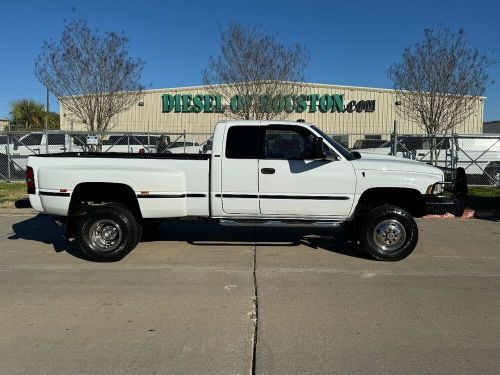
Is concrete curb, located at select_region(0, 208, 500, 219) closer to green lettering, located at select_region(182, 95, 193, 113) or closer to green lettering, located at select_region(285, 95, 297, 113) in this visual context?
green lettering, located at select_region(285, 95, 297, 113)

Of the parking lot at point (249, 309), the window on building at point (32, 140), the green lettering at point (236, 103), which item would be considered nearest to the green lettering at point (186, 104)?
the green lettering at point (236, 103)

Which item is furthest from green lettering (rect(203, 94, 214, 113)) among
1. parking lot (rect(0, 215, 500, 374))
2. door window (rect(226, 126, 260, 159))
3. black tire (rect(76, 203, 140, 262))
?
black tire (rect(76, 203, 140, 262))

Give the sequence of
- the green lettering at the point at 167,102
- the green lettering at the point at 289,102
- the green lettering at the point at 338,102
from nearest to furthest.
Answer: the green lettering at the point at 289,102, the green lettering at the point at 338,102, the green lettering at the point at 167,102

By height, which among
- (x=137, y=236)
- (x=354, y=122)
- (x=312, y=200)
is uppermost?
(x=354, y=122)

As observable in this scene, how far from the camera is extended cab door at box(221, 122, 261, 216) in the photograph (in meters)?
7.22

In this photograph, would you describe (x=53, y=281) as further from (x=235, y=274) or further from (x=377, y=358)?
(x=377, y=358)

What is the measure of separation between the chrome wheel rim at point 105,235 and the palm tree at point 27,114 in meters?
40.1

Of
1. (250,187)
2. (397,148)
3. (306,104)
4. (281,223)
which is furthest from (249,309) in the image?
(306,104)

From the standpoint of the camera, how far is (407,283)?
6.13 meters

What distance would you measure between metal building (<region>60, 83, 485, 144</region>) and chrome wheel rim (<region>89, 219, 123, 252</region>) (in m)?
26.5

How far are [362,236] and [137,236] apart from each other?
3274 mm

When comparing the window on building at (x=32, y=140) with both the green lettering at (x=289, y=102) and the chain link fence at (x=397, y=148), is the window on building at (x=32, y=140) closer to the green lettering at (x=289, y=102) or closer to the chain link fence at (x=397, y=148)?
the chain link fence at (x=397, y=148)

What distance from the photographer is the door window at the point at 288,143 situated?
7266 mm

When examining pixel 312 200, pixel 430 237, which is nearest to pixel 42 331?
pixel 312 200
